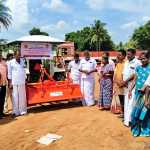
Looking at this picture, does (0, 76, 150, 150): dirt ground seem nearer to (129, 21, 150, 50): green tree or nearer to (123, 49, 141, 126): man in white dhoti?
(123, 49, 141, 126): man in white dhoti

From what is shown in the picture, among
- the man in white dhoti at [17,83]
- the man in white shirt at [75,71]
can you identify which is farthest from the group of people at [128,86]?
the man in white dhoti at [17,83]

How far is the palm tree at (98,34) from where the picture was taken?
80875mm


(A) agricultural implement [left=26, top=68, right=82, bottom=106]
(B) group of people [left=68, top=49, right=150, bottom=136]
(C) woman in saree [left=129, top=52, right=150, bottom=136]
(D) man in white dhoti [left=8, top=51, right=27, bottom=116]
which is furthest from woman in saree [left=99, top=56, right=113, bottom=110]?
(C) woman in saree [left=129, top=52, right=150, bottom=136]

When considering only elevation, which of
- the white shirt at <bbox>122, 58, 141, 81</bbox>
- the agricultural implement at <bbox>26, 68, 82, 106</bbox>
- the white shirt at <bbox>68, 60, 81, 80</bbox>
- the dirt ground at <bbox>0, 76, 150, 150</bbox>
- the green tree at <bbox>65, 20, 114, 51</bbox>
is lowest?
the dirt ground at <bbox>0, 76, 150, 150</bbox>

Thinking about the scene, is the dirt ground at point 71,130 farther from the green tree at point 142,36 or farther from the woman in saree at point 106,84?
the green tree at point 142,36

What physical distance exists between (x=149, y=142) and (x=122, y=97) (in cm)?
204

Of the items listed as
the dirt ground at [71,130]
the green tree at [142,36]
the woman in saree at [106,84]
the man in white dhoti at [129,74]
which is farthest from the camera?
the green tree at [142,36]

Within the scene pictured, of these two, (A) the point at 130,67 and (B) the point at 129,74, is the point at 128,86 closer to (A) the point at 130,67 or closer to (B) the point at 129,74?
(B) the point at 129,74

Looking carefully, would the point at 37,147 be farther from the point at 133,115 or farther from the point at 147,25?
the point at 147,25

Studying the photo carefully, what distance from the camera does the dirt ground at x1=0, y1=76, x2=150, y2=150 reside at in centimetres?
759

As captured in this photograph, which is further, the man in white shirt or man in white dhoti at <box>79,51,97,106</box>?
the man in white shirt

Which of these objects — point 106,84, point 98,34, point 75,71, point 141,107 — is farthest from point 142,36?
point 141,107

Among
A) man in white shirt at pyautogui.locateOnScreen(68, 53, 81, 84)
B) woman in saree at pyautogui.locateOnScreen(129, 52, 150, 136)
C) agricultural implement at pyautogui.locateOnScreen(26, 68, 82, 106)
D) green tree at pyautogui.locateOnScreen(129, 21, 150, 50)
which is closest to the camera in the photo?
woman in saree at pyautogui.locateOnScreen(129, 52, 150, 136)

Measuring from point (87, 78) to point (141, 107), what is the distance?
4.01m
